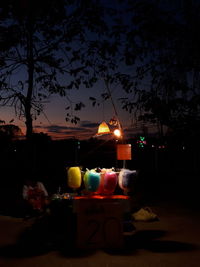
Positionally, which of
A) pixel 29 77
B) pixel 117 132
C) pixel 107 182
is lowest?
pixel 107 182

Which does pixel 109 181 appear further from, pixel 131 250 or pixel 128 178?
pixel 131 250

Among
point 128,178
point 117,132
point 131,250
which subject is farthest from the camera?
point 117,132

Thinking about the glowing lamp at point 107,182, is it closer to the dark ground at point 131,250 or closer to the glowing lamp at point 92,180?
the glowing lamp at point 92,180

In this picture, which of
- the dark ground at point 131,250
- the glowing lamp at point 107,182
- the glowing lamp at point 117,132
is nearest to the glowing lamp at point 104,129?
the glowing lamp at point 117,132

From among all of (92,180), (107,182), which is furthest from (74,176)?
(107,182)

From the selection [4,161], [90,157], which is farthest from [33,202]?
[90,157]

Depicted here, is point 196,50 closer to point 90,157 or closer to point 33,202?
point 33,202

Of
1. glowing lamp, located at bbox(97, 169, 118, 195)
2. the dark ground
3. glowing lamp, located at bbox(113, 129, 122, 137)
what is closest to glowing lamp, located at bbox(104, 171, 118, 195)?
glowing lamp, located at bbox(97, 169, 118, 195)

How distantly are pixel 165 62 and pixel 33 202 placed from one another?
4.21m

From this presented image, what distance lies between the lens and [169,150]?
25828 millimetres

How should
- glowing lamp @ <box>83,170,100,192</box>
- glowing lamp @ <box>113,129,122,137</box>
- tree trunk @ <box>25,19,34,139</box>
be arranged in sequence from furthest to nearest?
tree trunk @ <box>25,19,34,139</box> → glowing lamp @ <box>113,129,122,137</box> → glowing lamp @ <box>83,170,100,192</box>

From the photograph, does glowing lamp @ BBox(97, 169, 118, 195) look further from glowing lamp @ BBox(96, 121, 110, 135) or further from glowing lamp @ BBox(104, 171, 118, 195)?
glowing lamp @ BBox(96, 121, 110, 135)

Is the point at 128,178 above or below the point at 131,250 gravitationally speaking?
above

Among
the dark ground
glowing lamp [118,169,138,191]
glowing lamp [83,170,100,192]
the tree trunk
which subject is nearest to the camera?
the dark ground
